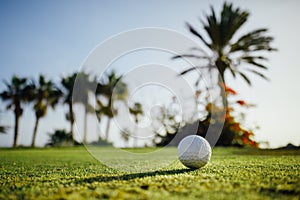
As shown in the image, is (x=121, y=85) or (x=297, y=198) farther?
(x=121, y=85)

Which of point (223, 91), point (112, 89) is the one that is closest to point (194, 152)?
point (223, 91)

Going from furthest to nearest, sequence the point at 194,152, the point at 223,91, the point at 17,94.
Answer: the point at 17,94
the point at 223,91
the point at 194,152

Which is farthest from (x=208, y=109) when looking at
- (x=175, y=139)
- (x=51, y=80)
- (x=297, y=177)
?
(x=51, y=80)

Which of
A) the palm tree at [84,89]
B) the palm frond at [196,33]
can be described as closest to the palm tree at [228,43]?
the palm frond at [196,33]

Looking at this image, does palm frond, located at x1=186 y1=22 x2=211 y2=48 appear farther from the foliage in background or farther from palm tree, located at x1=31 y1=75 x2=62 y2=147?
palm tree, located at x1=31 y1=75 x2=62 y2=147

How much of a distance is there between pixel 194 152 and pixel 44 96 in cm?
4205

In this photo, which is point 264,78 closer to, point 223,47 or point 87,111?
point 223,47

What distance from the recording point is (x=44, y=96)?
45906 mm

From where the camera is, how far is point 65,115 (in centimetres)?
4575

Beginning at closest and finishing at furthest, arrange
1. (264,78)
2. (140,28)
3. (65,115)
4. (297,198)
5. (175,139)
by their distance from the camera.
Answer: (297,198) < (140,28) < (264,78) < (175,139) < (65,115)

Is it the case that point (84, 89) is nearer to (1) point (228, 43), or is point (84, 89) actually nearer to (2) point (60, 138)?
(2) point (60, 138)

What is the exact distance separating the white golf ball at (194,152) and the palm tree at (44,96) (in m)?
38.9

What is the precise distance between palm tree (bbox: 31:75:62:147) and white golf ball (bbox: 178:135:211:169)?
38.9 m

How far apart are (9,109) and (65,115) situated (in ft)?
25.5
